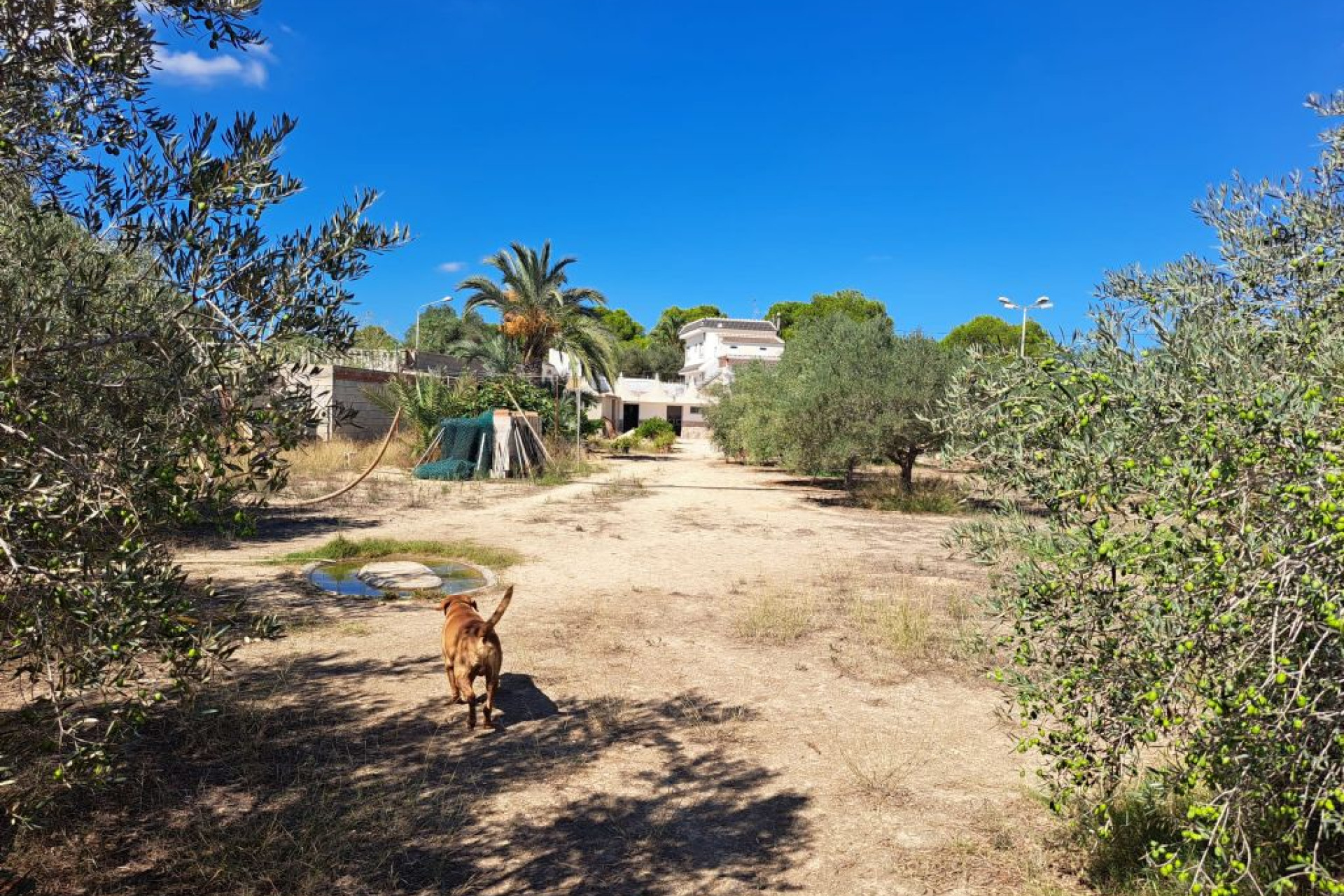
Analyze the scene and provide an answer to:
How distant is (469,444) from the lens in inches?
933

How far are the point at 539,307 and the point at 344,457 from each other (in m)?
12.2

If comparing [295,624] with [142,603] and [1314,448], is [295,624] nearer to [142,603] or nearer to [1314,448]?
[142,603]

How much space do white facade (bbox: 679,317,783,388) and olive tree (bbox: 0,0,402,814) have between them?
68848 mm

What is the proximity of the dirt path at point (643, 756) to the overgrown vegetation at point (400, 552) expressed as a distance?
2.85ft

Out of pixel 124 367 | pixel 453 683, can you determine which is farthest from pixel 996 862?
pixel 124 367

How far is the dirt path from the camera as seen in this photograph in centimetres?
417

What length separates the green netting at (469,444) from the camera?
76.9ft

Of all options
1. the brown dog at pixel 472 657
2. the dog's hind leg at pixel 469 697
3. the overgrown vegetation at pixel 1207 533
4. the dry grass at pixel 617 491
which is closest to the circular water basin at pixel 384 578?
the brown dog at pixel 472 657

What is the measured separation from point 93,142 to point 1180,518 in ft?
15.7

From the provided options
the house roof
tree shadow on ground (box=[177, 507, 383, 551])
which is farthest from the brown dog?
the house roof

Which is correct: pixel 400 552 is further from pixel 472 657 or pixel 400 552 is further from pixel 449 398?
pixel 449 398

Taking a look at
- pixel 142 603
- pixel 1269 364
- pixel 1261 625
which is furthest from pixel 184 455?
pixel 1269 364

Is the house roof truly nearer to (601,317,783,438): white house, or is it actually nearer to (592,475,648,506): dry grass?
(601,317,783,438): white house

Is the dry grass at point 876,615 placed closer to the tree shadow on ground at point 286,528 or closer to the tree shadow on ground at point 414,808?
the tree shadow on ground at point 414,808
